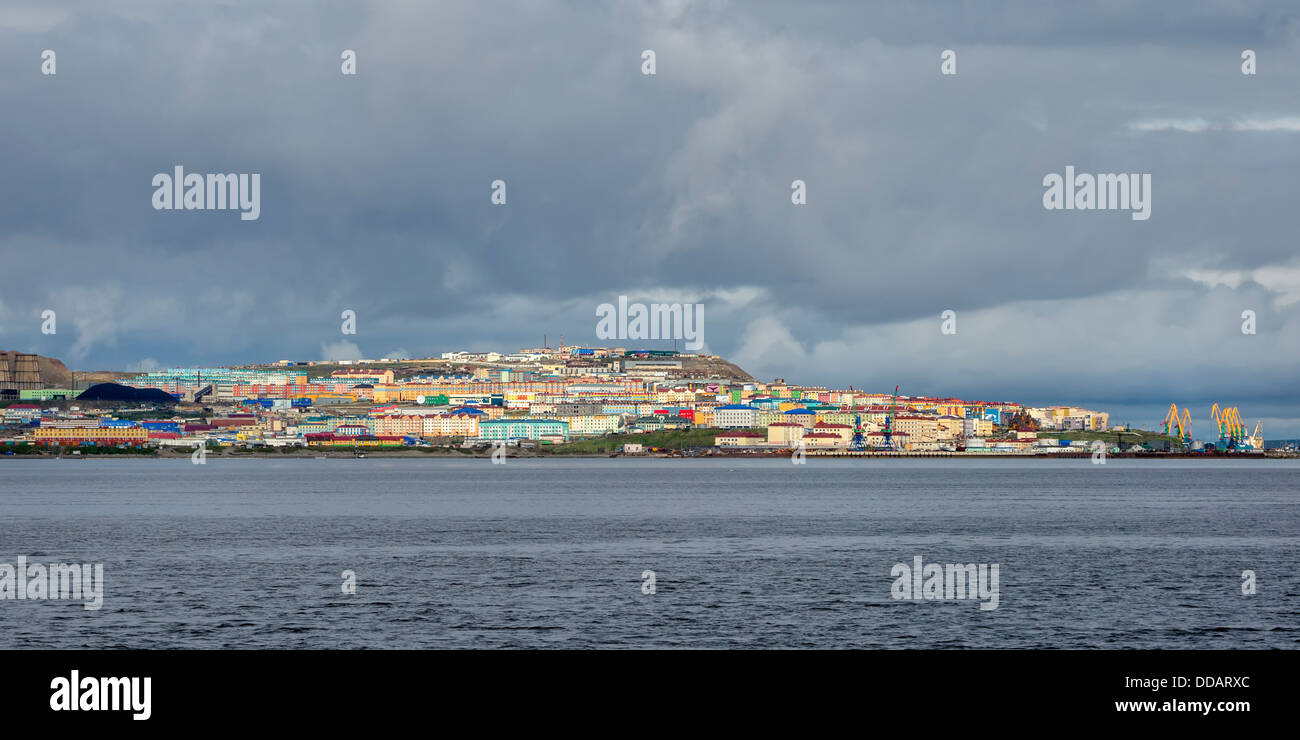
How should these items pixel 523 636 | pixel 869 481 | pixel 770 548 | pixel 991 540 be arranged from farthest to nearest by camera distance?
pixel 869 481 < pixel 991 540 < pixel 770 548 < pixel 523 636

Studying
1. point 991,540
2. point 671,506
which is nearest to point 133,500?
point 671,506

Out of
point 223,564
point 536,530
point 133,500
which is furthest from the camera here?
point 133,500

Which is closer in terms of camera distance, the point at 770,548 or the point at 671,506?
the point at 770,548
